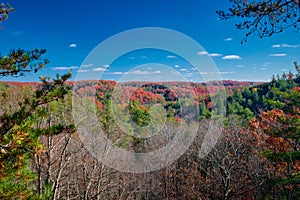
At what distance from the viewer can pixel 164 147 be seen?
16375 millimetres

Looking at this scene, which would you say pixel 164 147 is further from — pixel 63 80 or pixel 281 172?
pixel 63 80

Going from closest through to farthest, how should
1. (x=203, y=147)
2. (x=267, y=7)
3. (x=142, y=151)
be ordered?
(x=267, y=7) < (x=203, y=147) < (x=142, y=151)

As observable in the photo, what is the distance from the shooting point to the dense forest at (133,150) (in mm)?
4453

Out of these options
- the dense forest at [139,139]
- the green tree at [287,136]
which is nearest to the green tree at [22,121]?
the dense forest at [139,139]

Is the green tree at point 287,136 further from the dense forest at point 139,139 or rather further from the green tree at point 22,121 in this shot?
the green tree at point 22,121

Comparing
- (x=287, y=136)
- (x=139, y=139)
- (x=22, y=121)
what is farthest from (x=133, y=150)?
(x=22, y=121)

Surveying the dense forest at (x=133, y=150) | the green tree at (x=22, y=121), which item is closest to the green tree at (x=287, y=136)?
the dense forest at (x=133, y=150)

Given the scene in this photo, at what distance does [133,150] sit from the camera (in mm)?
19156

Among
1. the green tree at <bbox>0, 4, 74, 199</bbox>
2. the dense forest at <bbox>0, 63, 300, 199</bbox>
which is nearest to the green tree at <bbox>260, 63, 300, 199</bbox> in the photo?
the dense forest at <bbox>0, 63, 300, 199</bbox>

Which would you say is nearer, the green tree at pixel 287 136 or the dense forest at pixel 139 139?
the dense forest at pixel 139 139

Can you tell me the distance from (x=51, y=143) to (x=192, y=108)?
2213 centimetres

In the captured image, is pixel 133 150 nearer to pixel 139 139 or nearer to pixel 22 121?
pixel 139 139

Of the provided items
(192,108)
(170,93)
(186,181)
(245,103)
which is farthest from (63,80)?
(245,103)

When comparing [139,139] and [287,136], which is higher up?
[287,136]
